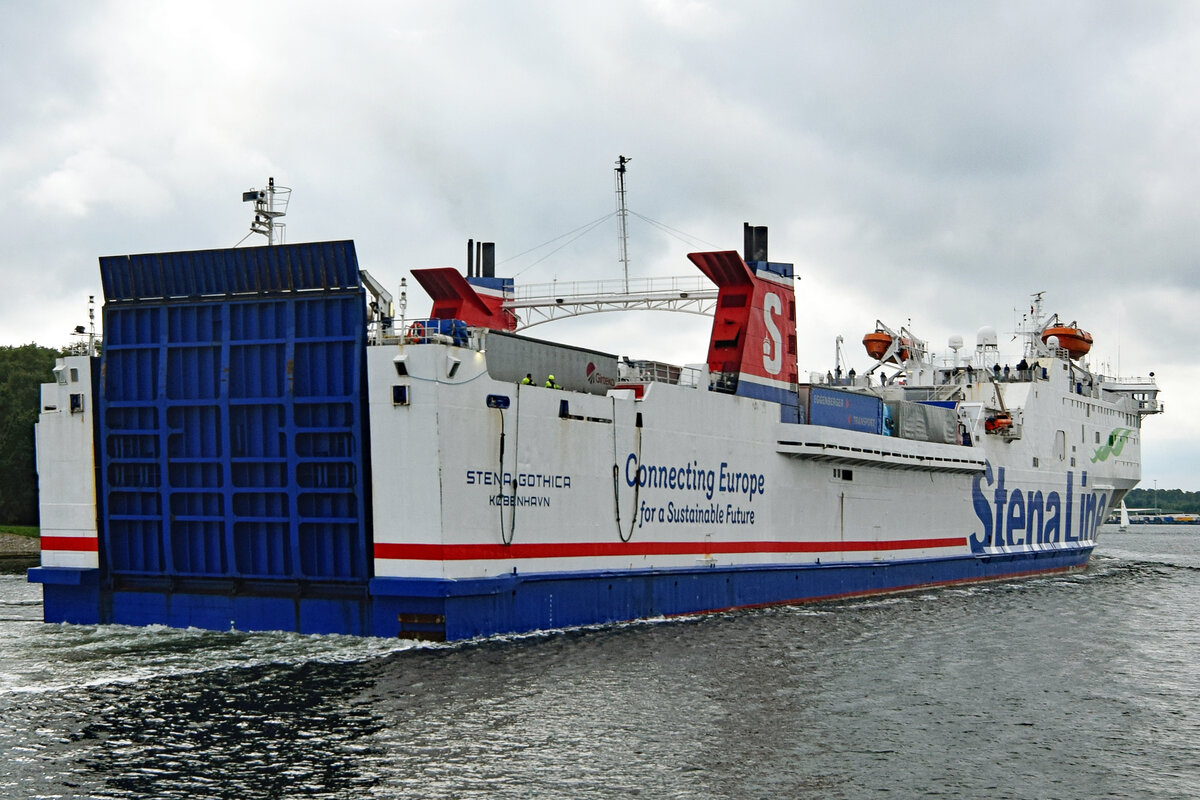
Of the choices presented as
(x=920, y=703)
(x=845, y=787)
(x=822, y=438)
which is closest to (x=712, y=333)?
(x=822, y=438)

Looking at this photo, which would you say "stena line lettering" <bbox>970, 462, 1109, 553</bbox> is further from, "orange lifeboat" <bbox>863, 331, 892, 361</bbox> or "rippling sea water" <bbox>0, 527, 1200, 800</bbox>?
"rippling sea water" <bbox>0, 527, 1200, 800</bbox>

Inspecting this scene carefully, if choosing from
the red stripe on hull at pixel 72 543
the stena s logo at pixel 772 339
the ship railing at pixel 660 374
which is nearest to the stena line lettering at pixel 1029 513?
the stena s logo at pixel 772 339

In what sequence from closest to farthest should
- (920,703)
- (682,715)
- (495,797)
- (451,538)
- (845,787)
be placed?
(495,797)
(845,787)
(682,715)
(920,703)
(451,538)

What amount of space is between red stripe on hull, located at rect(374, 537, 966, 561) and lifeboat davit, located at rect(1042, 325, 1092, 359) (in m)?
13.6

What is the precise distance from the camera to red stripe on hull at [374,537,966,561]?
19.4 meters

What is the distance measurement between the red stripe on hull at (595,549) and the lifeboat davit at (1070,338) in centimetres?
1356

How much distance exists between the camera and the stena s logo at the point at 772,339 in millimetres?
27875

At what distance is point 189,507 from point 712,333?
40.5 feet

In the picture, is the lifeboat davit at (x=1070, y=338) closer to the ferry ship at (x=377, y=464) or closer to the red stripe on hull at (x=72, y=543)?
the ferry ship at (x=377, y=464)

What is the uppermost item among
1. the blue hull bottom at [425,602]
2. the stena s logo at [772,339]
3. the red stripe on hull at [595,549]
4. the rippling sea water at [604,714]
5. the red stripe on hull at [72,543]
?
the stena s logo at [772,339]

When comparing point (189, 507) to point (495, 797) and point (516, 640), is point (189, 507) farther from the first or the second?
point (495, 797)

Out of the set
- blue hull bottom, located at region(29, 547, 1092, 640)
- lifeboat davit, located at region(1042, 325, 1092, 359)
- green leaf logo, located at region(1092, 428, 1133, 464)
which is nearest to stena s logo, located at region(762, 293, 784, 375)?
blue hull bottom, located at region(29, 547, 1092, 640)

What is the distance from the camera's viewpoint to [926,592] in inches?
1282

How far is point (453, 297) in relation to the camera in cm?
2828
